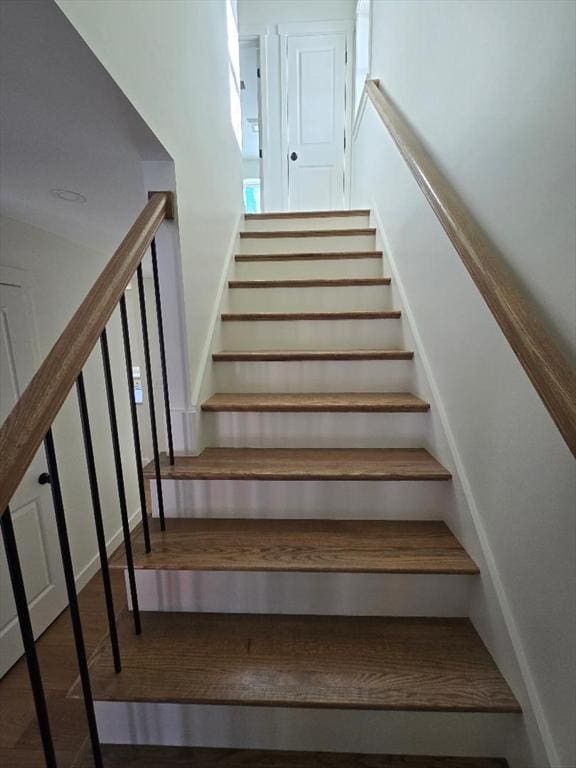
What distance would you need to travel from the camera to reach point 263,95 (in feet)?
12.4

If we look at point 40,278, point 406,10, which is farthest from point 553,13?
point 40,278

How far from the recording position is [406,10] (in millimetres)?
1733

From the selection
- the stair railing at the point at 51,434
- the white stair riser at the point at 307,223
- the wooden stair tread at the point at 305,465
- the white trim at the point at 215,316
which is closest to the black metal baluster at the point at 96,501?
the stair railing at the point at 51,434

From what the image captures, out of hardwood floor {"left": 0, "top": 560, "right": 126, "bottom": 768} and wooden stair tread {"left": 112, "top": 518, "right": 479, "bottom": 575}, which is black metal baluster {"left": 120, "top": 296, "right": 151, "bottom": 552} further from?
hardwood floor {"left": 0, "top": 560, "right": 126, "bottom": 768}

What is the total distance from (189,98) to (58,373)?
1.34 m

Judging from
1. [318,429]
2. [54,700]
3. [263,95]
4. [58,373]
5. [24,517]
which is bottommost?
[54,700]

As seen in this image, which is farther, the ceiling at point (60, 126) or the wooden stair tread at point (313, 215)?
the wooden stair tread at point (313, 215)

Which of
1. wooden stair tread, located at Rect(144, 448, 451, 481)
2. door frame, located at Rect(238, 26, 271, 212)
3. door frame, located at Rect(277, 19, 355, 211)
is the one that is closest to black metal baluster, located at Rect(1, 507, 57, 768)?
wooden stair tread, located at Rect(144, 448, 451, 481)

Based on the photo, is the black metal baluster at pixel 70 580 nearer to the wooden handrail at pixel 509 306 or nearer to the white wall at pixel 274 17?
the wooden handrail at pixel 509 306

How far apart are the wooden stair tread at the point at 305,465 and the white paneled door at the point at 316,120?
345 cm

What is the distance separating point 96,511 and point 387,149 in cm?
240

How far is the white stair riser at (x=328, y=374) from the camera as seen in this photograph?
166cm

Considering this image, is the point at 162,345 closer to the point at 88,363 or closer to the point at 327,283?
the point at 327,283

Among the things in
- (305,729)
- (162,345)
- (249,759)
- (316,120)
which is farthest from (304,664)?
(316,120)
